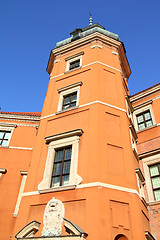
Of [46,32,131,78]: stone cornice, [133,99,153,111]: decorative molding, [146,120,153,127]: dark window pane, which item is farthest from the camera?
[46,32,131,78]: stone cornice

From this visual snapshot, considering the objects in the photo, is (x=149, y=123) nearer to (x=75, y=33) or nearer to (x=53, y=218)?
(x=53, y=218)

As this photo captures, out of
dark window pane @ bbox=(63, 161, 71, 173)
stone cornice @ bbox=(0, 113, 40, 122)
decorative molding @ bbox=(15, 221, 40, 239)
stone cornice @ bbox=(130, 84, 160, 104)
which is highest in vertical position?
stone cornice @ bbox=(130, 84, 160, 104)

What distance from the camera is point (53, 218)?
8352 mm

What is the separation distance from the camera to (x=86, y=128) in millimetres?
10648

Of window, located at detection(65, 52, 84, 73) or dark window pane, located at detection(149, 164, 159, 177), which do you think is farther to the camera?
window, located at detection(65, 52, 84, 73)

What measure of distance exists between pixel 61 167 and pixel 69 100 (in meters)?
4.76

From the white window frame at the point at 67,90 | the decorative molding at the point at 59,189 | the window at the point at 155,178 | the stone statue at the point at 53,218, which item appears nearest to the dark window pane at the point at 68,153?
the decorative molding at the point at 59,189

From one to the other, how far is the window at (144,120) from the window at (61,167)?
640 centimetres

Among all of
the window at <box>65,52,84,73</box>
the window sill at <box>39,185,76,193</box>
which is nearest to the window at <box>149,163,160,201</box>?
the window sill at <box>39,185,76,193</box>

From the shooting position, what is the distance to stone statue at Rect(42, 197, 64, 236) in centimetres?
803

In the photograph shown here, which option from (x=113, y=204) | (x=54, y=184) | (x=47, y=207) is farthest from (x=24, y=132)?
(x=113, y=204)

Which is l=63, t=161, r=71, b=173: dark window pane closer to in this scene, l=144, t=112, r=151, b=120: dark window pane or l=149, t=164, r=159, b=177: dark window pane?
l=149, t=164, r=159, b=177: dark window pane

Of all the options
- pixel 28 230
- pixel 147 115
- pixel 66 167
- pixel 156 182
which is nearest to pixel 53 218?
pixel 28 230

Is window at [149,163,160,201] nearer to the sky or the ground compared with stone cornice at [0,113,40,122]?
nearer to the ground
